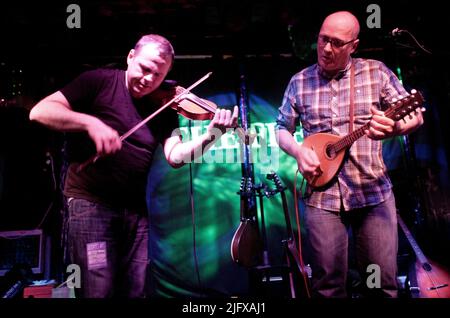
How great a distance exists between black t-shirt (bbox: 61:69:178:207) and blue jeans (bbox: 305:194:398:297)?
4.44 feet

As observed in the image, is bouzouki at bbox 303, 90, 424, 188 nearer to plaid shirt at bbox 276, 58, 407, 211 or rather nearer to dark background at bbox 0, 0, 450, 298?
plaid shirt at bbox 276, 58, 407, 211

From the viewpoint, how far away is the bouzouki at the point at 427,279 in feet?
13.2

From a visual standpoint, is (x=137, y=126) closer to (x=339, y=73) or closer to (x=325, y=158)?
(x=325, y=158)

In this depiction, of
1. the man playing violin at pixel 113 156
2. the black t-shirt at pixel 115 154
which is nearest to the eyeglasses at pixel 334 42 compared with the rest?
the man playing violin at pixel 113 156

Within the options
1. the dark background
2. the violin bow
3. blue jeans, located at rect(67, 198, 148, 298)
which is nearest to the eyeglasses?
the violin bow

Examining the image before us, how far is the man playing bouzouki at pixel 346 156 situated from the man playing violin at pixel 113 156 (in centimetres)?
77

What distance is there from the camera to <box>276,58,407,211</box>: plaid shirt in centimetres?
262

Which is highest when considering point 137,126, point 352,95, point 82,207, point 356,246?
point 352,95

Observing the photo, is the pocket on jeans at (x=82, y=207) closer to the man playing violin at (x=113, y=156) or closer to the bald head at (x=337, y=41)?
the man playing violin at (x=113, y=156)

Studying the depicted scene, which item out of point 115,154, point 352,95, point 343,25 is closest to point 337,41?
point 343,25

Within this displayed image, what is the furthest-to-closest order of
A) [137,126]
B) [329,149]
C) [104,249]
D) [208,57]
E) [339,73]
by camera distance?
[208,57] < [339,73] < [329,149] < [137,126] < [104,249]

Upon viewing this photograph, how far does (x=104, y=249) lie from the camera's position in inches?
87.8

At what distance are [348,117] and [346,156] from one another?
315 millimetres
